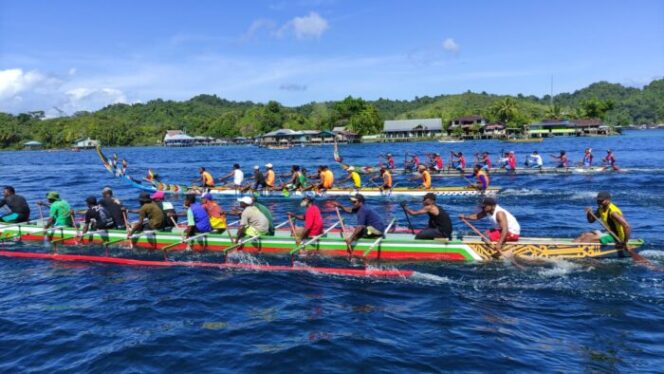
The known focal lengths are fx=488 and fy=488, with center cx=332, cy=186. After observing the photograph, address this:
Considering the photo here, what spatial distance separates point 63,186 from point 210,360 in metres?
Result: 41.2

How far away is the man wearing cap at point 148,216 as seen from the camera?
16406 mm

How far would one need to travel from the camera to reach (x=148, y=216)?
16766 millimetres

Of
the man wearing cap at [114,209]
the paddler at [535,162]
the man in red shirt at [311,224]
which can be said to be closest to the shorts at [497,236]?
the man in red shirt at [311,224]

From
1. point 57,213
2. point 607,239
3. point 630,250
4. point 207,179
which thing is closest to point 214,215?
point 57,213

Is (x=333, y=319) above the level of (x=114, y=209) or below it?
below

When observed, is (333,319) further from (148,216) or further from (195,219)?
(148,216)

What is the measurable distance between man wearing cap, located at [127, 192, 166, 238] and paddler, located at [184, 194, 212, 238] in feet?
4.60

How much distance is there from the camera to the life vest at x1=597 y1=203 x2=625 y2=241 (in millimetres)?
12977

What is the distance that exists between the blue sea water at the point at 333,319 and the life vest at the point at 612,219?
84cm

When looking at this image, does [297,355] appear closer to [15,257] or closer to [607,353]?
[607,353]

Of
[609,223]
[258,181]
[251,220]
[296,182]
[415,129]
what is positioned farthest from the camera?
[415,129]

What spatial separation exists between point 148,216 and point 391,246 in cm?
841

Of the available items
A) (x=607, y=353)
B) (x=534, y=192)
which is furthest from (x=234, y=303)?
(x=534, y=192)

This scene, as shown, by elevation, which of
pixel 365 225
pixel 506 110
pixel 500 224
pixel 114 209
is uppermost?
pixel 506 110
